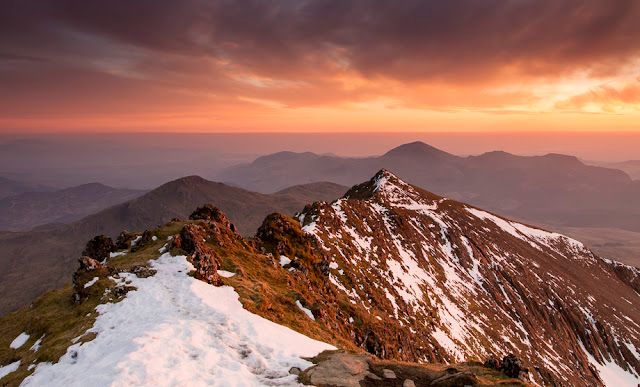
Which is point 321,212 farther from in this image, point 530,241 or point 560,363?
point 530,241

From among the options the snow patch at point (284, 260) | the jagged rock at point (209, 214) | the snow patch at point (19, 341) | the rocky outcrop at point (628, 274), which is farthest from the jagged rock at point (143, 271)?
the rocky outcrop at point (628, 274)

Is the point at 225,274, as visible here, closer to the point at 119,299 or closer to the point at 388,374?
the point at 119,299

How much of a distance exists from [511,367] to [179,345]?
2424 centimetres

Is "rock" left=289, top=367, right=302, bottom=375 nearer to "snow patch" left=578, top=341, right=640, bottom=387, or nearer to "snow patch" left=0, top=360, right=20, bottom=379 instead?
"snow patch" left=0, top=360, right=20, bottom=379

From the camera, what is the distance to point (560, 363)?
102312 mm

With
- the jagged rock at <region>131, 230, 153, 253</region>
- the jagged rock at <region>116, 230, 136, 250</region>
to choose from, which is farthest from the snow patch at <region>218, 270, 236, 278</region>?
the jagged rock at <region>116, 230, 136, 250</region>

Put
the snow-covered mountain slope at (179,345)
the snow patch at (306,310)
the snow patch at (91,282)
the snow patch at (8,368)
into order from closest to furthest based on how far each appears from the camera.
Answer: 1. the snow-covered mountain slope at (179,345)
2. the snow patch at (8,368)
3. the snow patch at (91,282)
4. the snow patch at (306,310)

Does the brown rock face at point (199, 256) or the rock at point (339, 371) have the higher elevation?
the brown rock face at point (199, 256)

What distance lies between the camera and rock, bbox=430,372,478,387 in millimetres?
22044

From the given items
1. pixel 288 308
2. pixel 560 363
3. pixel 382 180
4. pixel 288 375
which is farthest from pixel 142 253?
pixel 382 180

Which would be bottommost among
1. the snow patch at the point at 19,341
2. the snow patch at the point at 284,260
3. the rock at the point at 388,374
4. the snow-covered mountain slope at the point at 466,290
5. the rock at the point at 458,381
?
the snow-covered mountain slope at the point at 466,290

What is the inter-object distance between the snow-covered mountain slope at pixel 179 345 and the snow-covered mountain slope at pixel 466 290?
2566cm

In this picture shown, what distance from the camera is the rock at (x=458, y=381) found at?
2204 centimetres

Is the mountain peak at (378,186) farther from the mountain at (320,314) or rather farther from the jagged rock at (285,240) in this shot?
the jagged rock at (285,240)
